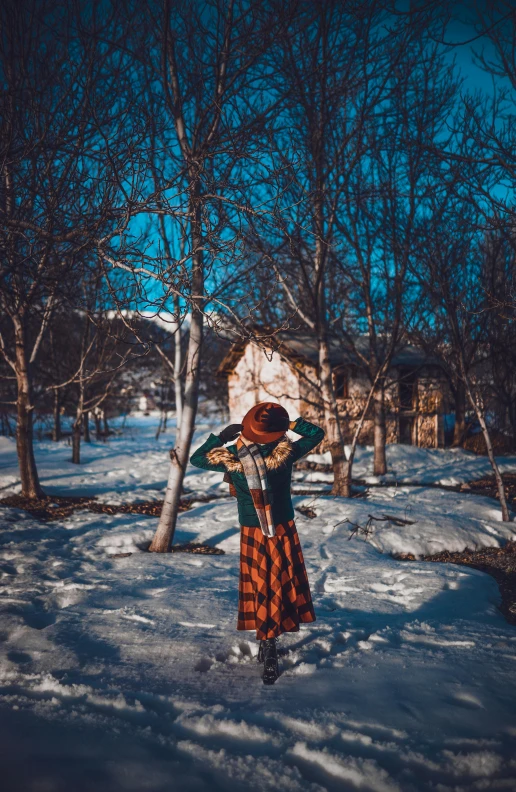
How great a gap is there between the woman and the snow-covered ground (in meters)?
0.35

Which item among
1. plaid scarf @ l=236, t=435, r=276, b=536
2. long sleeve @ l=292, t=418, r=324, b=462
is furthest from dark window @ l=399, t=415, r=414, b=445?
plaid scarf @ l=236, t=435, r=276, b=536

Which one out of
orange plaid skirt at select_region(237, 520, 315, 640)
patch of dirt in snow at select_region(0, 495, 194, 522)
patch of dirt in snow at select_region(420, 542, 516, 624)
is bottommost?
patch of dirt in snow at select_region(0, 495, 194, 522)

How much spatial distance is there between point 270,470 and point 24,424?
24.1 feet

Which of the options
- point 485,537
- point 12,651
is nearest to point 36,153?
point 12,651

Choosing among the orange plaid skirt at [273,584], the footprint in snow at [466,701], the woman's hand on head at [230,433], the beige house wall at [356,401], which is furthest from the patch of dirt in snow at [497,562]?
the beige house wall at [356,401]

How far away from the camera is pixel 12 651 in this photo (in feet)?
10.5

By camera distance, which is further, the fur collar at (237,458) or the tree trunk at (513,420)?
the tree trunk at (513,420)

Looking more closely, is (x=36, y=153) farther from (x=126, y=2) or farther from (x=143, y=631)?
(x=143, y=631)

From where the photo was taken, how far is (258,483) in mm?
3193

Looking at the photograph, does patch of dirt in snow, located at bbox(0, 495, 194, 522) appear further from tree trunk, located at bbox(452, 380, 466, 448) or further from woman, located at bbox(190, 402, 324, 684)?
tree trunk, located at bbox(452, 380, 466, 448)

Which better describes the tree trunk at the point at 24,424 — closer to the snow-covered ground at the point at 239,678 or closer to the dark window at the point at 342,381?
the snow-covered ground at the point at 239,678

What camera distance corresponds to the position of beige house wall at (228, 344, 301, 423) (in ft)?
58.3

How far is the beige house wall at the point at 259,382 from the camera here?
699 inches

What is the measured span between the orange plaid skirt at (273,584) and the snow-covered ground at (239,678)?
315 mm
